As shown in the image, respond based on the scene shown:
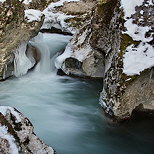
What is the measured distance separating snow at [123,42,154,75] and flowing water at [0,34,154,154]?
1327 mm

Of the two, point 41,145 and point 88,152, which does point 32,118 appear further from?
point 41,145

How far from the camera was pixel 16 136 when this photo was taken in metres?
3.01

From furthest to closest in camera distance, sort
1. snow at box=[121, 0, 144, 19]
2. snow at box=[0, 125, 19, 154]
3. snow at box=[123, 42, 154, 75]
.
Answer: snow at box=[121, 0, 144, 19], snow at box=[123, 42, 154, 75], snow at box=[0, 125, 19, 154]

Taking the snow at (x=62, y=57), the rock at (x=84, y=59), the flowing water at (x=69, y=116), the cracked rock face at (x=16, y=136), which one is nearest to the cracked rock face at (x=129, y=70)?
the flowing water at (x=69, y=116)

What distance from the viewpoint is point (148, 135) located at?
6.21 meters

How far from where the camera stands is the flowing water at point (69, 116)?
589cm

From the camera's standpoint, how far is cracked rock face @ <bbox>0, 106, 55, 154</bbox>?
9.05 ft

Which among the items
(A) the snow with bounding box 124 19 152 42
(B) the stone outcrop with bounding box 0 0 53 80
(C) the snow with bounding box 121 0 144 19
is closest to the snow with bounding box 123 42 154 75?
(A) the snow with bounding box 124 19 152 42

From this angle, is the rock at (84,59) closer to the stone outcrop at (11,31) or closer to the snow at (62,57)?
the snow at (62,57)

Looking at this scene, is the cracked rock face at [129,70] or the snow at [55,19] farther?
the snow at [55,19]

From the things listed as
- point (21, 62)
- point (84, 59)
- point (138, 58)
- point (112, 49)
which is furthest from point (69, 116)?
point (21, 62)

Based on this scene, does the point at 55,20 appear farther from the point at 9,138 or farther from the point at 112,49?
the point at 9,138

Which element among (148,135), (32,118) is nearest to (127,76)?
(148,135)

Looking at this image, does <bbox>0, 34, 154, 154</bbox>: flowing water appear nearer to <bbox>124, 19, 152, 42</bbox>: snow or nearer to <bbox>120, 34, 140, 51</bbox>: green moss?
<bbox>120, 34, 140, 51</bbox>: green moss
